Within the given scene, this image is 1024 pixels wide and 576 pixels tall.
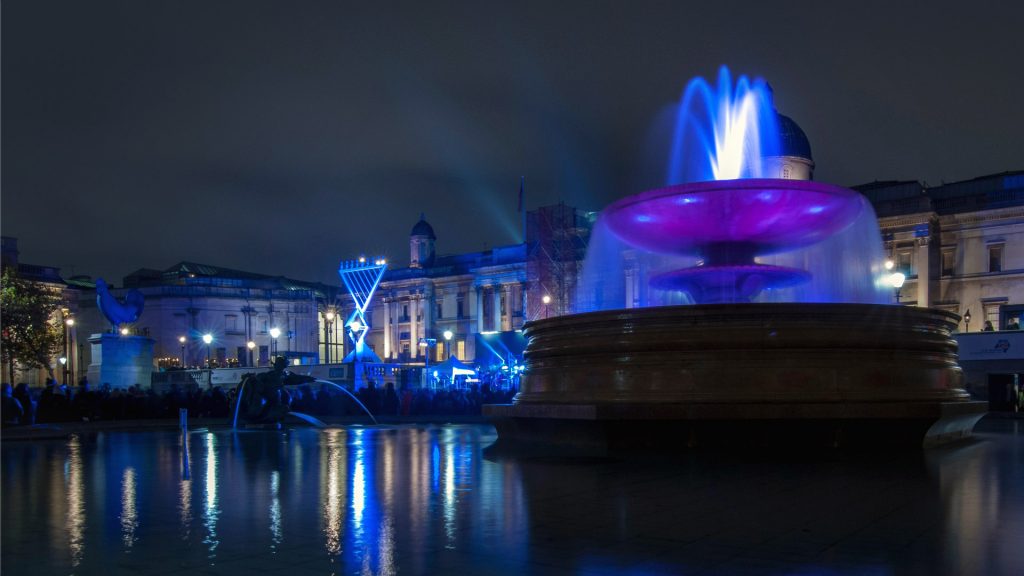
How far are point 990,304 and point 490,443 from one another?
44819mm

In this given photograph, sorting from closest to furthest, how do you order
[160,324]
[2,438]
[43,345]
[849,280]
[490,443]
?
1. [490,443]
2. [2,438]
3. [849,280]
4. [43,345]
5. [160,324]

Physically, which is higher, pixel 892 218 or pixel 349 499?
pixel 892 218

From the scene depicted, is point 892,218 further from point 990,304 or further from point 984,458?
point 984,458

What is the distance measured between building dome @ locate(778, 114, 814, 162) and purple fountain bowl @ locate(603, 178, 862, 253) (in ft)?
141

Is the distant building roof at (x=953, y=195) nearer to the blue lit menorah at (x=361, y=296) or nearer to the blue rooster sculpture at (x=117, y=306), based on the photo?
the blue lit menorah at (x=361, y=296)

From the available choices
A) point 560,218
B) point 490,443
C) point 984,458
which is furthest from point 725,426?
point 560,218

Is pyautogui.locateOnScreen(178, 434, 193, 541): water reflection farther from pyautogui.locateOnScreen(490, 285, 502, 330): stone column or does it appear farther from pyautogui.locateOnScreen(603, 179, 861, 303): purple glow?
pyautogui.locateOnScreen(490, 285, 502, 330): stone column

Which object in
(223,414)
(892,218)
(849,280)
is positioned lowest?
(223,414)

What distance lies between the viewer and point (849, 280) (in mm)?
17031

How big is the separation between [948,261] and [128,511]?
168ft

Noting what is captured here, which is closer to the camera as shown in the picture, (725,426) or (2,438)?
(725,426)

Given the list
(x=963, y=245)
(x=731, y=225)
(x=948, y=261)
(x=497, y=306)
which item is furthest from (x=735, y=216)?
(x=497, y=306)

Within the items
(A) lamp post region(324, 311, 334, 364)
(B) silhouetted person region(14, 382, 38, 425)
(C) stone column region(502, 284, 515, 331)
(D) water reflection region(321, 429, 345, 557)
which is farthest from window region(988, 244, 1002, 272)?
(D) water reflection region(321, 429, 345, 557)

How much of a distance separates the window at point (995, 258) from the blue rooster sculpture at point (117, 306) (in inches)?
1600
